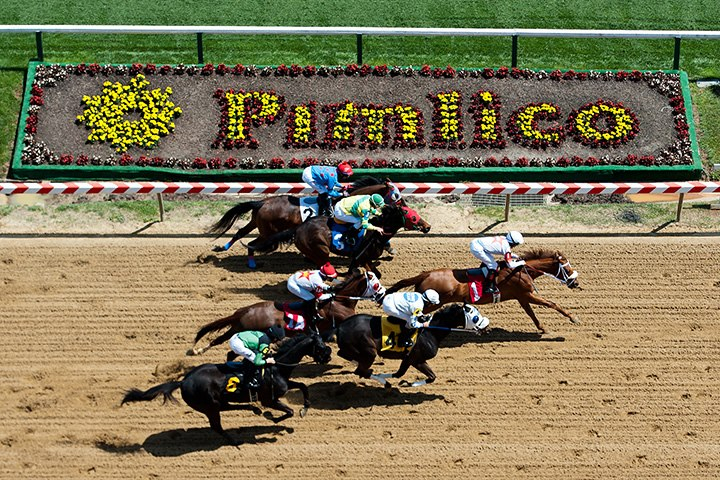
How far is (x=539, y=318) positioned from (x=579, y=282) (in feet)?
4.06

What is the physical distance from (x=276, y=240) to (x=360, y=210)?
156 centimetres

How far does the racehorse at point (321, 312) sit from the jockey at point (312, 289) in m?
0.11

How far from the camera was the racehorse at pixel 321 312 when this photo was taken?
1703cm

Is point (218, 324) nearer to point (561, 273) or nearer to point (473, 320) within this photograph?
point (473, 320)

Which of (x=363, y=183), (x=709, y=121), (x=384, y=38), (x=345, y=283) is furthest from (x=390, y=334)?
(x=709, y=121)

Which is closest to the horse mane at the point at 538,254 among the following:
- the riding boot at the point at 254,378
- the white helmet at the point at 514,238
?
the white helmet at the point at 514,238

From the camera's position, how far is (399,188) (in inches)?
814

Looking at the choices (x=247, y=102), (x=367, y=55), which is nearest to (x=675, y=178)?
(x=367, y=55)

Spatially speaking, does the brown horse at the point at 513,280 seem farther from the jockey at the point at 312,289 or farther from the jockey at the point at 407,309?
the jockey at the point at 312,289

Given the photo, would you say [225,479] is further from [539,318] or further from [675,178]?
[675,178]

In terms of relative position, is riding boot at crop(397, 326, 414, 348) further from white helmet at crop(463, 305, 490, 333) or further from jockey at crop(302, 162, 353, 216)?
jockey at crop(302, 162, 353, 216)

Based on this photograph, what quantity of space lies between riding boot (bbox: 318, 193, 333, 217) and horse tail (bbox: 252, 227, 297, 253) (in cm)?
59

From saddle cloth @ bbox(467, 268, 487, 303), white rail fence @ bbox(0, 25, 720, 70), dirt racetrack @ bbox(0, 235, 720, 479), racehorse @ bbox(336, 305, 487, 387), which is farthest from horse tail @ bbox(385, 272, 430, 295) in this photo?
white rail fence @ bbox(0, 25, 720, 70)

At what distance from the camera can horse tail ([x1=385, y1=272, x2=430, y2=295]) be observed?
18156 mm
